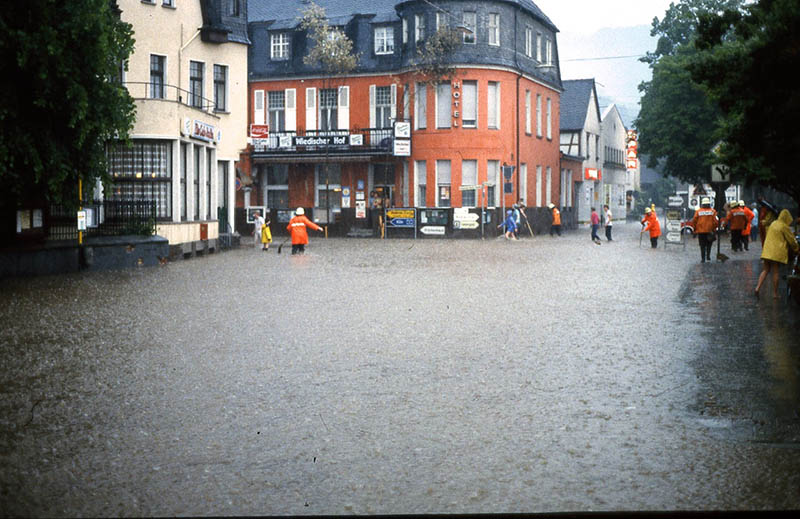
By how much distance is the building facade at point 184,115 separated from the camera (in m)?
32.3

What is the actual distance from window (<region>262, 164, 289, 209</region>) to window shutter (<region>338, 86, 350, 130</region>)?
3.94 m

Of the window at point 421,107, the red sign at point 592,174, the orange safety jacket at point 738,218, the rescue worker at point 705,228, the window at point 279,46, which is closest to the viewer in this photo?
the rescue worker at point 705,228

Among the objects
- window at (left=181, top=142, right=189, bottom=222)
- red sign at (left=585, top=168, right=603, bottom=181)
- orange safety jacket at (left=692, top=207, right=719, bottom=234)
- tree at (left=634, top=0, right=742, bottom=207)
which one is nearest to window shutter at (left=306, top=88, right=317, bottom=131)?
tree at (left=634, top=0, right=742, bottom=207)

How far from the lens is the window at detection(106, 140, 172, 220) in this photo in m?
32.2

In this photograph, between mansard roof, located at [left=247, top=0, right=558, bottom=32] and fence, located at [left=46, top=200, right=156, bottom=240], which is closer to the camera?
fence, located at [left=46, top=200, right=156, bottom=240]

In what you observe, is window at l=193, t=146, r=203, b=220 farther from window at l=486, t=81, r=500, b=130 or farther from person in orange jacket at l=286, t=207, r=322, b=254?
window at l=486, t=81, r=500, b=130

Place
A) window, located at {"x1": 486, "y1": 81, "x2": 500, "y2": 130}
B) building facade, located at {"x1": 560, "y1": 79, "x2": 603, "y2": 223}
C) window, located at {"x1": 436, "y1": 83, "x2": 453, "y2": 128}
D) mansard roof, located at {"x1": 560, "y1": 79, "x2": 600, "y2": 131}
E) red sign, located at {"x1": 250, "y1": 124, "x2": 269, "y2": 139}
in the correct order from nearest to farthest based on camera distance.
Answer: red sign, located at {"x1": 250, "y1": 124, "x2": 269, "y2": 139} → window, located at {"x1": 436, "y1": 83, "x2": 453, "y2": 128} → window, located at {"x1": 486, "y1": 81, "x2": 500, "y2": 130} → building facade, located at {"x1": 560, "y1": 79, "x2": 603, "y2": 223} → mansard roof, located at {"x1": 560, "y1": 79, "x2": 600, "y2": 131}

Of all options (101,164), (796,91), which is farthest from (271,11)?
(796,91)

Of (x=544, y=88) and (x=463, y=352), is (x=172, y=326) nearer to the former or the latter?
(x=463, y=352)

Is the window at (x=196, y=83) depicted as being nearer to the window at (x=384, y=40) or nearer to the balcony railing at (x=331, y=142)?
the balcony railing at (x=331, y=142)

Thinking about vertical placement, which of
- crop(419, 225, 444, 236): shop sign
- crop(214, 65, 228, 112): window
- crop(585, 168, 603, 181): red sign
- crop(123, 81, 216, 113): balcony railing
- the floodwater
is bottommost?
the floodwater

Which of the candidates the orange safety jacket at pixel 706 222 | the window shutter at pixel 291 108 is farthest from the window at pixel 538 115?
the orange safety jacket at pixel 706 222

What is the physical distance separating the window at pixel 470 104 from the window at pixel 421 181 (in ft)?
10.00

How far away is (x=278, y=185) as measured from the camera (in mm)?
59344
